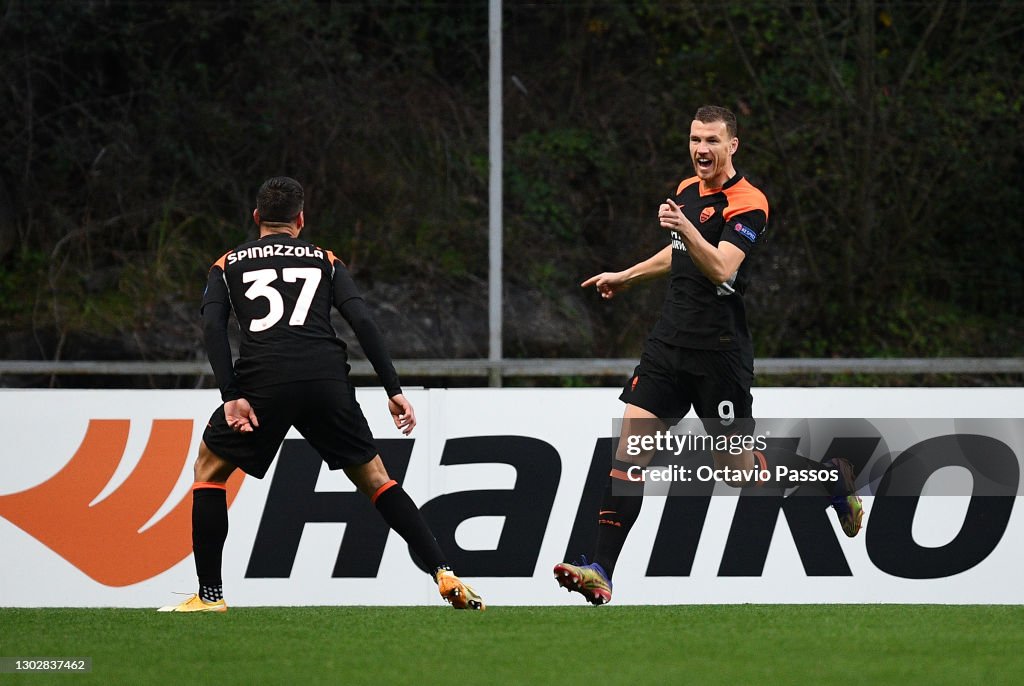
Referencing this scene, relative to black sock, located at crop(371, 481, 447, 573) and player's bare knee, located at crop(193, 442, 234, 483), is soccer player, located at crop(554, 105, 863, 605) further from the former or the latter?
player's bare knee, located at crop(193, 442, 234, 483)

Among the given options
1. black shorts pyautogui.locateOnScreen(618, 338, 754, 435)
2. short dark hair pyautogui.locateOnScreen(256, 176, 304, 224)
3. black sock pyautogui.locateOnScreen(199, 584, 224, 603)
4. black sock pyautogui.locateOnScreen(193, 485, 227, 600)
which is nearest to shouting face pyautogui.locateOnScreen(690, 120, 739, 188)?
black shorts pyautogui.locateOnScreen(618, 338, 754, 435)

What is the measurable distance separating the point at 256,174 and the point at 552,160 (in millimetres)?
2463

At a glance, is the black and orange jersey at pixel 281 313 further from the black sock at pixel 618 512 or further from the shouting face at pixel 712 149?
the shouting face at pixel 712 149

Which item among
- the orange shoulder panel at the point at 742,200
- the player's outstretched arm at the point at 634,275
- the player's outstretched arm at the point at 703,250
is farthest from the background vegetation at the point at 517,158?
the player's outstretched arm at the point at 703,250

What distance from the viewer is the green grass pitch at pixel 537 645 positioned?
4066mm

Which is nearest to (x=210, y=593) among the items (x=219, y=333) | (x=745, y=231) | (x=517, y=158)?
(x=219, y=333)

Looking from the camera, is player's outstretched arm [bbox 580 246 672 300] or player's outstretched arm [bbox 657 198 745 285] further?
player's outstretched arm [bbox 580 246 672 300]

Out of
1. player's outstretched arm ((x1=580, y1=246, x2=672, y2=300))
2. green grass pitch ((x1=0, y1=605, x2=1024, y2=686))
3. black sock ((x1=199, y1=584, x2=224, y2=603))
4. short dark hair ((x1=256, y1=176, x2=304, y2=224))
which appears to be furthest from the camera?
player's outstretched arm ((x1=580, y1=246, x2=672, y2=300))

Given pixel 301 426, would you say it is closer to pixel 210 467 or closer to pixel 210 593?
pixel 210 467

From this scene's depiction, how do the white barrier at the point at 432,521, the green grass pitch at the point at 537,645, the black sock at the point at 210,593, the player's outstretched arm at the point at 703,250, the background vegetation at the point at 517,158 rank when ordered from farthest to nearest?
the background vegetation at the point at 517,158 < the white barrier at the point at 432,521 < the black sock at the point at 210,593 < the player's outstretched arm at the point at 703,250 < the green grass pitch at the point at 537,645

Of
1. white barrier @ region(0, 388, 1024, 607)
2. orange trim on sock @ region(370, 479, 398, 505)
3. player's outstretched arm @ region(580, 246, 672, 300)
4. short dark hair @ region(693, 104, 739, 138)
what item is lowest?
white barrier @ region(0, 388, 1024, 607)

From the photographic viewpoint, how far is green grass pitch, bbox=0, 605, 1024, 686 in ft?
13.3

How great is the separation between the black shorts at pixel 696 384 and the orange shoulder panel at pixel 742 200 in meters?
0.57

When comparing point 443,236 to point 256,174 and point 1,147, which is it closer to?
point 256,174
